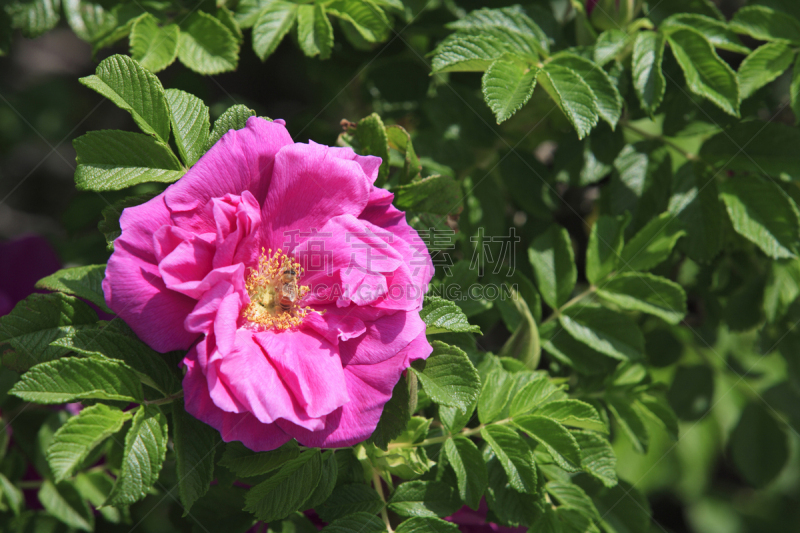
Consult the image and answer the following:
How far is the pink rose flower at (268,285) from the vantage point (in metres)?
0.91

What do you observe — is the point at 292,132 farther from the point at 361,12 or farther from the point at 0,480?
the point at 0,480

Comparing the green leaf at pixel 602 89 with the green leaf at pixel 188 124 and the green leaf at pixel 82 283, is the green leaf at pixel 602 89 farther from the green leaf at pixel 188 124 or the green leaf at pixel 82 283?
the green leaf at pixel 82 283

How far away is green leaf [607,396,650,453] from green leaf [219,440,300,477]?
0.81m

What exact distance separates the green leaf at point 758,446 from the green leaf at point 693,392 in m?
0.12

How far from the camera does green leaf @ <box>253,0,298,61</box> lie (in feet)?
4.44

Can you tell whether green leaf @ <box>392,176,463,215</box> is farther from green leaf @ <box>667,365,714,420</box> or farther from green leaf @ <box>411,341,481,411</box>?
green leaf @ <box>667,365,714,420</box>

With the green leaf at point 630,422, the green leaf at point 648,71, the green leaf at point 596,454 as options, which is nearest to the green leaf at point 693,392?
the green leaf at point 630,422

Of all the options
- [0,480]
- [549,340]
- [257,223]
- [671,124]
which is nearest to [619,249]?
[549,340]

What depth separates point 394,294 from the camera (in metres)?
1.00

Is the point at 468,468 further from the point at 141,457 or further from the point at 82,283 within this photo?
the point at 82,283

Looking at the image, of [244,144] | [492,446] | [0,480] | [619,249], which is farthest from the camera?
[619,249]

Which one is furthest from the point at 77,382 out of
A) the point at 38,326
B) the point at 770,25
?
the point at 770,25

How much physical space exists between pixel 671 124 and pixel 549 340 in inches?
26.0

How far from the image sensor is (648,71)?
137 centimetres
